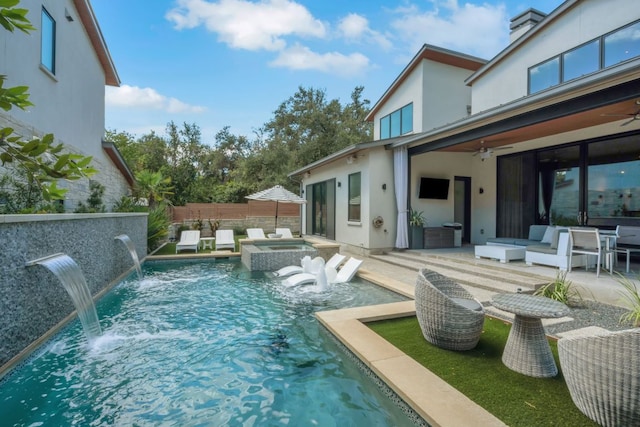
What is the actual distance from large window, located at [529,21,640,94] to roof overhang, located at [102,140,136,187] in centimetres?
1471

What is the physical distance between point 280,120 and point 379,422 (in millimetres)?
27471

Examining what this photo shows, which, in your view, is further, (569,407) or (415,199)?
(415,199)

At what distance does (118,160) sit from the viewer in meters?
13.5

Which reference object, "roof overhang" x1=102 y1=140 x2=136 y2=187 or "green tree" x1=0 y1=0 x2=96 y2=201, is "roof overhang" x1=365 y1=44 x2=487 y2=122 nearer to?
"roof overhang" x1=102 y1=140 x2=136 y2=187

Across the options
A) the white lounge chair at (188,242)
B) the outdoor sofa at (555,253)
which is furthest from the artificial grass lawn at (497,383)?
the white lounge chair at (188,242)

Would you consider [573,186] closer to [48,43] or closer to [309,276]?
[309,276]

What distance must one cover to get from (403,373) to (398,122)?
14.4 meters

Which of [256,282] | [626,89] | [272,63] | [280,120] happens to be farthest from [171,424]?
[280,120]

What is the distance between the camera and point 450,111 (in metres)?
14.3

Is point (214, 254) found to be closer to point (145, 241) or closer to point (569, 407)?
point (145, 241)

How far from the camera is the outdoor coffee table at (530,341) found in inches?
124

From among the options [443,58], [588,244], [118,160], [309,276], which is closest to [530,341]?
[588,244]

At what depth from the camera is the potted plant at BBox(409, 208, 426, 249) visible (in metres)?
11.3

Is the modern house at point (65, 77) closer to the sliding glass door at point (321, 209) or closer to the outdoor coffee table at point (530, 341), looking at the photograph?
the outdoor coffee table at point (530, 341)
